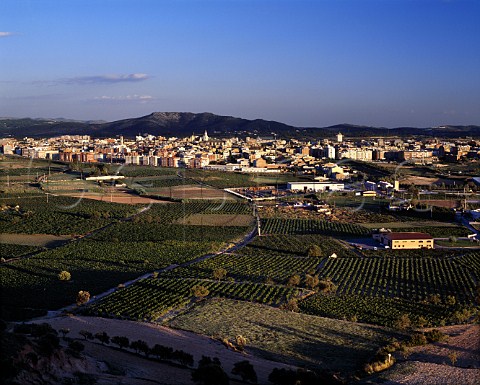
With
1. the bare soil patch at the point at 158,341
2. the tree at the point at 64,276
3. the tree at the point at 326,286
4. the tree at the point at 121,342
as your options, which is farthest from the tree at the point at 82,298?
the tree at the point at 326,286

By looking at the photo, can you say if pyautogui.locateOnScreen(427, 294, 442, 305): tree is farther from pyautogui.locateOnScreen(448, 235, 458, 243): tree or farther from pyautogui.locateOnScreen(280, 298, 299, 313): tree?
pyautogui.locateOnScreen(448, 235, 458, 243): tree

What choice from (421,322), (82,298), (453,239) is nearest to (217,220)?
(453,239)

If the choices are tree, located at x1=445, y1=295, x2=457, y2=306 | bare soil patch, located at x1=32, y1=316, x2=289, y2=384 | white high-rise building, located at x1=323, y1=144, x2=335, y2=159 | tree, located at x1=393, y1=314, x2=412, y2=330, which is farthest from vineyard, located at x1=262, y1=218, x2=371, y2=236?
white high-rise building, located at x1=323, y1=144, x2=335, y2=159

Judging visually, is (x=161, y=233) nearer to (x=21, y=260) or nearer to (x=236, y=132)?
(x=21, y=260)

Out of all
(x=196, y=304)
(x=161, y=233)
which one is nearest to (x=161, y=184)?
(x=161, y=233)

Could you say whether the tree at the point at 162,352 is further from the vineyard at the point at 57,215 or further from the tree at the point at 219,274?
the vineyard at the point at 57,215
